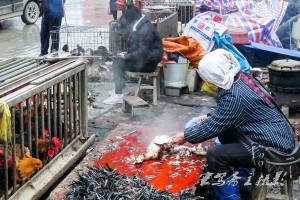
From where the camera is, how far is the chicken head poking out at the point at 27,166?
360 centimetres

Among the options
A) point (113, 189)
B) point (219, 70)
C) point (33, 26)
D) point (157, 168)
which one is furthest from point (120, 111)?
point (33, 26)

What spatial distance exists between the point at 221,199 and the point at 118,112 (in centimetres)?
360

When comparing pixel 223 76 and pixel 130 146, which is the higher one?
pixel 223 76

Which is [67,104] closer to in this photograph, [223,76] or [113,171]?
[113,171]

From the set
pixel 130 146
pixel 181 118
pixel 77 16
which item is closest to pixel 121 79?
pixel 181 118

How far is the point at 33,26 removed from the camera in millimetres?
14859

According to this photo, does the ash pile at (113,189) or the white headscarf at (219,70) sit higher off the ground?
the white headscarf at (219,70)

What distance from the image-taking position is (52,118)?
4.35m

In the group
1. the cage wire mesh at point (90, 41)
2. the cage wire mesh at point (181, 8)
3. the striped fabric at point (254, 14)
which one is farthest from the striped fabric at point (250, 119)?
the cage wire mesh at point (181, 8)

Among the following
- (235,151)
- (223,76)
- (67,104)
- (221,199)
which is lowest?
(221,199)

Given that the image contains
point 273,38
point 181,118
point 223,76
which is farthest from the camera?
point 273,38

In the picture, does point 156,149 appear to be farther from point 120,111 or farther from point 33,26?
point 33,26

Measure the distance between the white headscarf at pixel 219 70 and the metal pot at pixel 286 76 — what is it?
3.28m

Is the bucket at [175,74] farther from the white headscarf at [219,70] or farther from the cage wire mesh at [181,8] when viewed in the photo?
the white headscarf at [219,70]
